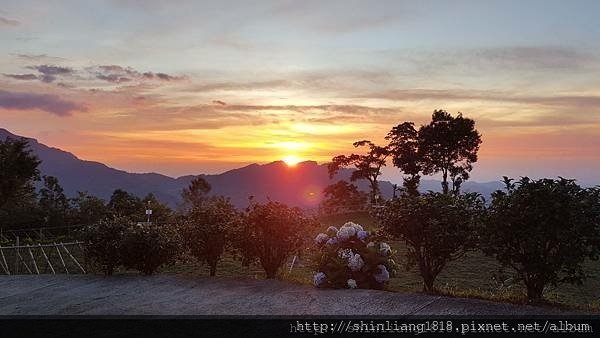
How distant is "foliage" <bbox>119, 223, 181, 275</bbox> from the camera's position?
10.6m

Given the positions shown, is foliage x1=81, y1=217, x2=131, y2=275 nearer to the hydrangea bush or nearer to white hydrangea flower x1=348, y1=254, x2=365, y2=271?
the hydrangea bush

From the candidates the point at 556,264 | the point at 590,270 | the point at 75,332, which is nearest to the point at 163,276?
the point at 75,332

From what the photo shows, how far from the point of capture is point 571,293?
48.4ft

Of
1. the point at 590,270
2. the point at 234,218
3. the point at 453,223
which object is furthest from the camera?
the point at 590,270

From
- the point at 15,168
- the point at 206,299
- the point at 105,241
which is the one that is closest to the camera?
the point at 206,299

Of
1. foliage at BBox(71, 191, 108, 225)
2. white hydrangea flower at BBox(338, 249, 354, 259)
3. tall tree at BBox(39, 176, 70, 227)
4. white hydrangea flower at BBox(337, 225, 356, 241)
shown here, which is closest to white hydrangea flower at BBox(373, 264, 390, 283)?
white hydrangea flower at BBox(338, 249, 354, 259)

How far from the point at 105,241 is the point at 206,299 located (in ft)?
12.8

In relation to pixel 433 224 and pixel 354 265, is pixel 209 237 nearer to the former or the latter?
pixel 354 265

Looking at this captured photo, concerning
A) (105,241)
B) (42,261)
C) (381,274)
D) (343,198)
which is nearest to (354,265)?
(381,274)

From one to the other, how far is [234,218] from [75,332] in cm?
470

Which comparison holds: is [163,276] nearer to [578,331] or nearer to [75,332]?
[75,332]

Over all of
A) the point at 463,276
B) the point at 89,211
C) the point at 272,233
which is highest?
the point at 272,233

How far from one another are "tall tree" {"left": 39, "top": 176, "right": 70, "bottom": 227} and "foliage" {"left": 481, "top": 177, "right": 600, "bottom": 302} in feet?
128

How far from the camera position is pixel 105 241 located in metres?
11.0
